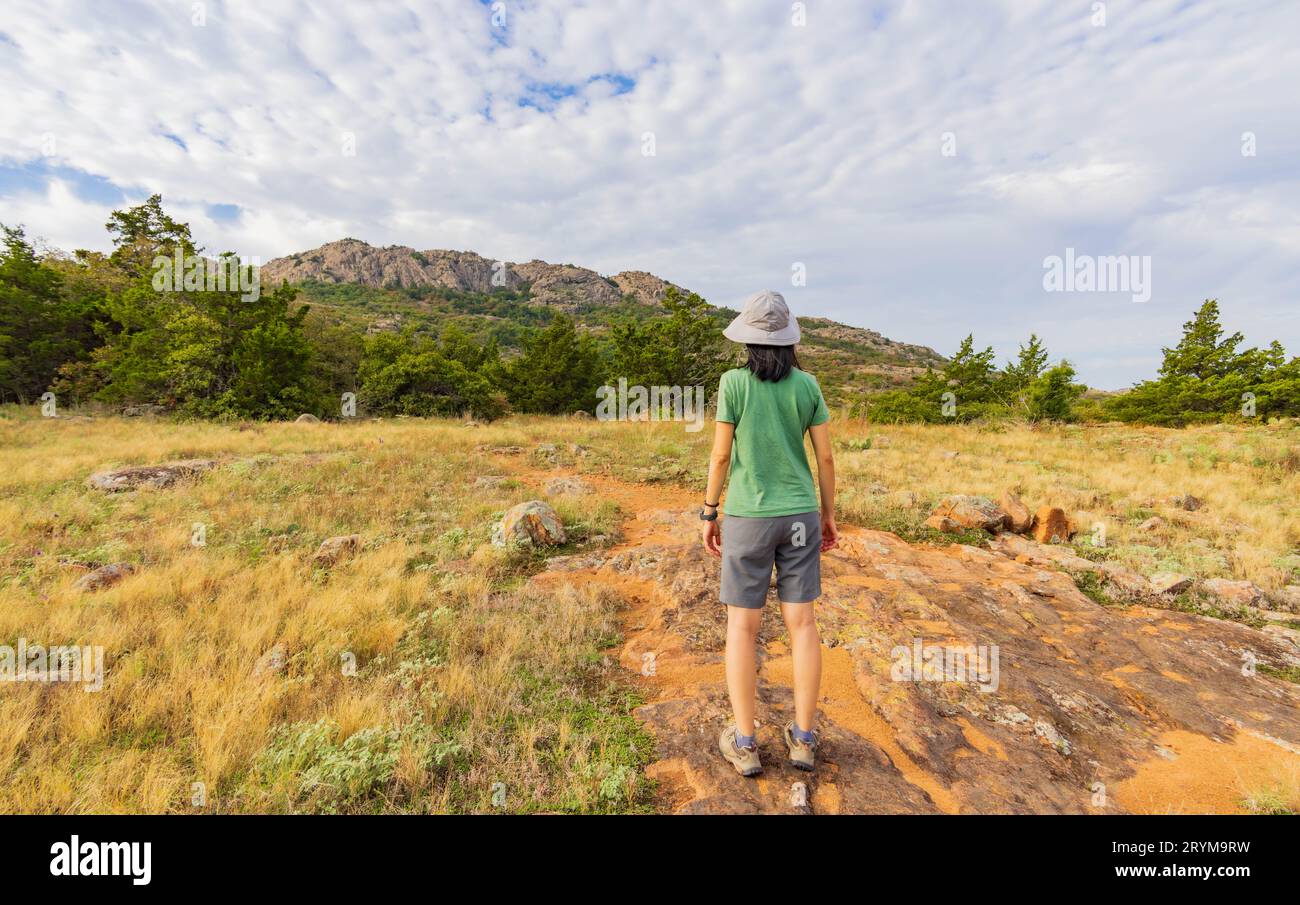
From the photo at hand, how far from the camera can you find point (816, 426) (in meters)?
2.64

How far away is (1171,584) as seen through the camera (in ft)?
17.6

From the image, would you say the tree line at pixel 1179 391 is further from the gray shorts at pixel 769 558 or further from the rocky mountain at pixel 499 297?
the rocky mountain at pixel 499 297

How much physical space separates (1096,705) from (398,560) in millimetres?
6870

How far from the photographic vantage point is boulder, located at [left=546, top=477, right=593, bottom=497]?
367 inches

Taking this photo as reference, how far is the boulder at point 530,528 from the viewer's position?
6.57 meters

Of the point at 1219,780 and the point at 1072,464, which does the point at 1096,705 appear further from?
the point at 1072,464

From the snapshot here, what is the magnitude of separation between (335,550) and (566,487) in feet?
14.6

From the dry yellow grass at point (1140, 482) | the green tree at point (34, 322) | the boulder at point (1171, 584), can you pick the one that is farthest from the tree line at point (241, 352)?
the boulder at point (1171, 584)

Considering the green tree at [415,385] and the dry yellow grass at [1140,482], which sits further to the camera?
the green tree at [415,385]

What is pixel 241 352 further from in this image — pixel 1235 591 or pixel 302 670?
pixel 1235 591

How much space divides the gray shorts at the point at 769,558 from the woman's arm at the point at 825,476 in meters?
0.26

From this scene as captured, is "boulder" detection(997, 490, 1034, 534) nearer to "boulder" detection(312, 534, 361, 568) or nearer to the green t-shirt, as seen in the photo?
the green t-shirt
